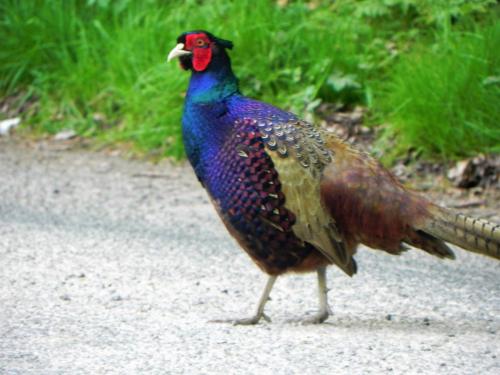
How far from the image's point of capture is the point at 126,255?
5664mm

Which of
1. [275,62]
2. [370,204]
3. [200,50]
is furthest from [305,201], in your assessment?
[275,62]

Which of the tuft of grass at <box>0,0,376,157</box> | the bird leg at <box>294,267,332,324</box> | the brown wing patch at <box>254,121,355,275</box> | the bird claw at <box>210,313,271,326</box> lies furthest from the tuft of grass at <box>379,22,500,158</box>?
the bird claw at <box>210,313,271,326</box>

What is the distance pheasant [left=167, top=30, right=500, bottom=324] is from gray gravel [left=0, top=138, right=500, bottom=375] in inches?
12.7

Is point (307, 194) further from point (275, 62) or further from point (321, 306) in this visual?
point (275, 62)

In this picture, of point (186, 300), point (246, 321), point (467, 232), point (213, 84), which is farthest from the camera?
point (186, 300)

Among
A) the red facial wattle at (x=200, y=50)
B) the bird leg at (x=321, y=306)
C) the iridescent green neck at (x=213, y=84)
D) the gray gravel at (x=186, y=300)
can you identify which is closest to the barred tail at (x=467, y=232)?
the gray gravel at (x=186, y=300)

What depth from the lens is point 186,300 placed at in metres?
4.88

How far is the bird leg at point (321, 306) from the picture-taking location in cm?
450

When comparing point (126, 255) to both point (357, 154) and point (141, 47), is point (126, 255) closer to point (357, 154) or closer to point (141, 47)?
point (357, 154)

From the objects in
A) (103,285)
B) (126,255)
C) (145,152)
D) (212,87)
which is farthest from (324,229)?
(145,152)

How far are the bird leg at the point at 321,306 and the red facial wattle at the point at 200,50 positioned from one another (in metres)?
1.00

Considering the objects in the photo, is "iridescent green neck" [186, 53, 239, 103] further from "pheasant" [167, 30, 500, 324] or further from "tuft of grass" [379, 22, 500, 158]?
"tuft of grass" [379, 22, 500, 158]

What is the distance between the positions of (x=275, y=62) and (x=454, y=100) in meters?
1.51

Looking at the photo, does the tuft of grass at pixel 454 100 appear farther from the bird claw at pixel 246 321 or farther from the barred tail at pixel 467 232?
the bird claw at pixel 246 321
